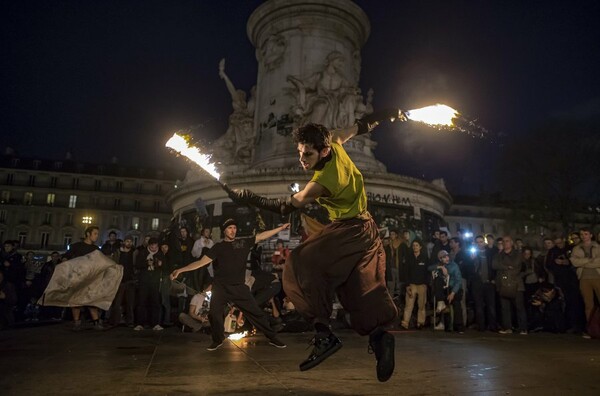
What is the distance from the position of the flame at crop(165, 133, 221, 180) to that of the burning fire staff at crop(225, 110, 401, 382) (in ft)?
4.09

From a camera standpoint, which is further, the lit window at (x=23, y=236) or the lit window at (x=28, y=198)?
the lit window at (x=28, y=198)

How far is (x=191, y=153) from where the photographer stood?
5.16 metres

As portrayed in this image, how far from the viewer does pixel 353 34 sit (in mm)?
20625

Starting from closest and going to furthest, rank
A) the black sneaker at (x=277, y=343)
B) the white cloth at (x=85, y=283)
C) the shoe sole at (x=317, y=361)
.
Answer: the shoe sole at (x=317, y=361) < the black sneaker at (x=277, y=343) < the white cloth at (x=85, y=283)

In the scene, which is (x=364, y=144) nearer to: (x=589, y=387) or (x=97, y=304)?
(x=97, y=304)

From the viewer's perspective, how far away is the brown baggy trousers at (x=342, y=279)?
13.0 feet

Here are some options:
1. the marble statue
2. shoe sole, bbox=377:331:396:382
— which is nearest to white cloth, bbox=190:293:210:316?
shoe sole, bbox=377:331:396:382

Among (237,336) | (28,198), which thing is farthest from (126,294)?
(28,198)

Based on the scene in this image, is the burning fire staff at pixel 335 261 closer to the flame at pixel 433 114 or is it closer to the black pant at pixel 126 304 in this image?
the flame at pixel 433 114

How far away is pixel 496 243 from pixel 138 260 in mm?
8308

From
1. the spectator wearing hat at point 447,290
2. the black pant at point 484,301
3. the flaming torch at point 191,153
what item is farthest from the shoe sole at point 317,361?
the black pant at point 484,301

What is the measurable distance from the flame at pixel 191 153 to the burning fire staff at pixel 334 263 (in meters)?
1.25

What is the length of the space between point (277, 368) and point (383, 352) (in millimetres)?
1581

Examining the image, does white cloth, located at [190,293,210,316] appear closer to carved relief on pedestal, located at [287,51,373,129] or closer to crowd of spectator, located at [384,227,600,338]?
crowd of spectator, located at [384,227,600,338]
